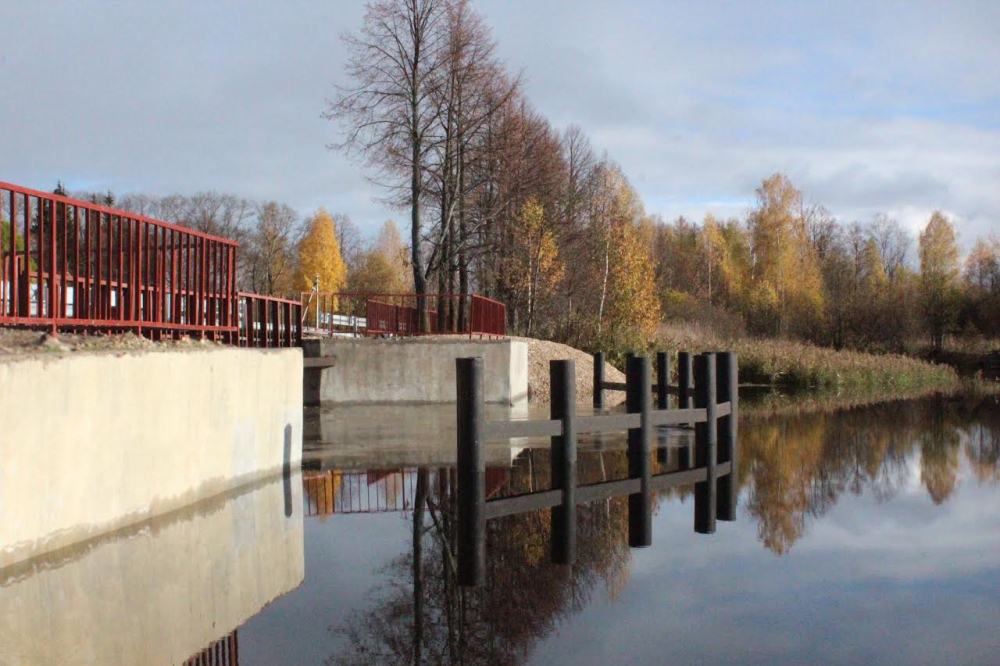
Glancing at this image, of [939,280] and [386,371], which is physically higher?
[939,280]

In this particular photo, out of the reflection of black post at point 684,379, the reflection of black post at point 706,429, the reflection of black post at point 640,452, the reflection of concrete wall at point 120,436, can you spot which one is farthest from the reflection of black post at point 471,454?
the reflection of black post at point 684,379

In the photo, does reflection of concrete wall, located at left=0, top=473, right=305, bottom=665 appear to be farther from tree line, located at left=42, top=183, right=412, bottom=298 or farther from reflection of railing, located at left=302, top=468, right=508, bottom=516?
tree line, located at left=42, top=183, right=412, bottom=298

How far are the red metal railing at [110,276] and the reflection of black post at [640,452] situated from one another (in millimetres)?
5283

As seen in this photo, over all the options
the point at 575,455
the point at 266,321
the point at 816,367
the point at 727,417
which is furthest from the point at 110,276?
the point at 816,367

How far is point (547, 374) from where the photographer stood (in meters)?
27.7

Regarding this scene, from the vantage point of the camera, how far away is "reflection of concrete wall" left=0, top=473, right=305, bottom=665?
614cm

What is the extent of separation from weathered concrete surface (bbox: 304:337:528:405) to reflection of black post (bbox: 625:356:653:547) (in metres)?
11.4

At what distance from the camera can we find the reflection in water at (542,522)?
663 cm

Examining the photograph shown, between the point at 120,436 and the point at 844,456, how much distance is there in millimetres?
12540

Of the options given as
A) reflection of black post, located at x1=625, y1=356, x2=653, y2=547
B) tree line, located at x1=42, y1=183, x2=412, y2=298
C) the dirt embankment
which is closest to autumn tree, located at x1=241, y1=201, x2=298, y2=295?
tree line, located at x1=42, y1=183, x2=412, y2=298

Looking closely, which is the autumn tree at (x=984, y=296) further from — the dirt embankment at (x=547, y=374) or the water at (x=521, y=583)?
the water at (x=521, y=583)

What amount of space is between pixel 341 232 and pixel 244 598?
83709 millimetres

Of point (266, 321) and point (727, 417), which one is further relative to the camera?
point (266, 321)

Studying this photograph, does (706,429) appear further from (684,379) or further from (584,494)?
(684,379)
